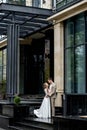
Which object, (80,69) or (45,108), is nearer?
(45,108)

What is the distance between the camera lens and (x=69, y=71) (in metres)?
23.6

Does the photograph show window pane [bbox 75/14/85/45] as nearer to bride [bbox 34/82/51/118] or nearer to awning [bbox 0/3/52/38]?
awning [bbox 0/3/52/38]

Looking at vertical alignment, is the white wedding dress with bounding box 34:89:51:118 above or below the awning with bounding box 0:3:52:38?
below

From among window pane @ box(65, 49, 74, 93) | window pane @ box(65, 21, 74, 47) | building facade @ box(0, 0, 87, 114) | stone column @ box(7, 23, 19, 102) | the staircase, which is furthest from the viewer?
stone column @ box(7, 23, 19, 102)

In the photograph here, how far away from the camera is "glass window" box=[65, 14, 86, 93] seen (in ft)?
72.9

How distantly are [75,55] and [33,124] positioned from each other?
6054 millimetres

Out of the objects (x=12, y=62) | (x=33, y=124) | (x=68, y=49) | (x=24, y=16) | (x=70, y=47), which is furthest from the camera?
(x=24, y=16)

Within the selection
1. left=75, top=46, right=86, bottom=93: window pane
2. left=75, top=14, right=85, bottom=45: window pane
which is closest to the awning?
left=75, top=14, right=85, bottom=45: window pane

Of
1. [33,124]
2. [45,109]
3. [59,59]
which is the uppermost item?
[59,59]

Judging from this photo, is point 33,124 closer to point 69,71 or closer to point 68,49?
point 69,71

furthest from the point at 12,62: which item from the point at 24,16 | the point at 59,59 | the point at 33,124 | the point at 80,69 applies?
the point at 33,124

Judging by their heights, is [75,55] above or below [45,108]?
above

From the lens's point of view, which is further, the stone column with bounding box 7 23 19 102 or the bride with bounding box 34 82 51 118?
the stone column with bounding box 7 23 19 102

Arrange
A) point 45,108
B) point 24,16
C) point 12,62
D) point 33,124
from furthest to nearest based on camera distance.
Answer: point 24,16 → point 12,62 → point 45,108 → point 33,124
